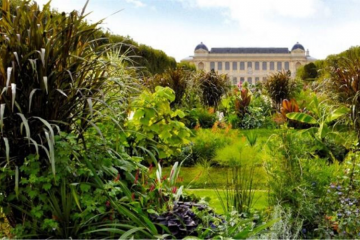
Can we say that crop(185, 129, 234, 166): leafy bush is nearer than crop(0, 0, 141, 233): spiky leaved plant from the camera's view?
No

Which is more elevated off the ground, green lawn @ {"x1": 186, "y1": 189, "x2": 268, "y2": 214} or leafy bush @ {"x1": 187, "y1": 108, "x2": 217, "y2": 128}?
leafy bush @ {"x1": 187, "y1": 108, "x2": 217, "y2": 128}

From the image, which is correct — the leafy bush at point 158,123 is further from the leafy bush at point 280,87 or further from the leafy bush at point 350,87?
the leafy bush at point 280,87

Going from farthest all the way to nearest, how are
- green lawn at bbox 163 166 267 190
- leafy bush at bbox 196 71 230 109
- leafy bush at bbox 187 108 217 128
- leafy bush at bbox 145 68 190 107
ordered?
leafy bush at bbox 196 71 230 109 < leafy bush at bbox 145 68 190 107 < leafy bush at bbox 187 108 217 128 < green lawn at bbox 163 166 267 190

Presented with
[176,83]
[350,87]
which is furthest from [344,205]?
[176,83]

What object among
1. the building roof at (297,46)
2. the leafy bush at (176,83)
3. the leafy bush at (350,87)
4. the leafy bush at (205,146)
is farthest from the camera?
the building roof at (297,46)

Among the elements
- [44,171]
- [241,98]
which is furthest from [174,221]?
[241,98]

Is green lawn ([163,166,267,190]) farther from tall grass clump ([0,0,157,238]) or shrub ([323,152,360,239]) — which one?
tall grass clump ([0,0,157,238])

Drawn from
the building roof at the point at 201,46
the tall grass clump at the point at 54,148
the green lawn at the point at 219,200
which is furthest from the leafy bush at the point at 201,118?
the building roof at the point at 201,46

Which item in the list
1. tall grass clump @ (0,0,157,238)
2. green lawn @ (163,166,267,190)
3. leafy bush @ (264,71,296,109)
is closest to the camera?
Result: tall grass clump @ (0,0,157,238)

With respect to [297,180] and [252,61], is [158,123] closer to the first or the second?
[297,180]

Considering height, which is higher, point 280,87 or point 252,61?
point 252,61

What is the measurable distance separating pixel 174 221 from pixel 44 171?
2.68ft

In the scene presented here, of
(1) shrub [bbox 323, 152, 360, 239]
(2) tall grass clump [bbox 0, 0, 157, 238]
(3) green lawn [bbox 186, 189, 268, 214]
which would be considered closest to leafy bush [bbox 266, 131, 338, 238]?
(1) shrub [bbox 323, 152, 360, 239]

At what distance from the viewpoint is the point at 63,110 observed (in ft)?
Answer: 9.54
